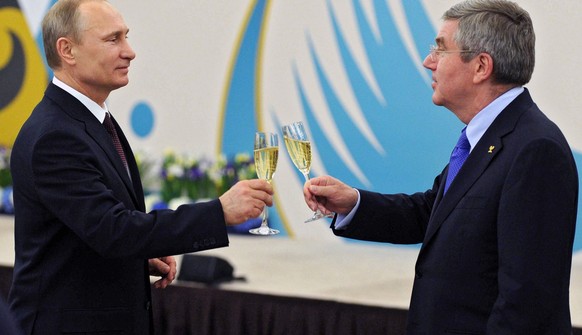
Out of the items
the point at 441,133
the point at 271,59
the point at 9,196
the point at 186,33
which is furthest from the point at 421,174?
the point at 9,196

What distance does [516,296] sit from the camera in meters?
1.95

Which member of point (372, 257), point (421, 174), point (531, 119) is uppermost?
point (531, 119)

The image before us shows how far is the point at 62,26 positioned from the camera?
2.49 meters

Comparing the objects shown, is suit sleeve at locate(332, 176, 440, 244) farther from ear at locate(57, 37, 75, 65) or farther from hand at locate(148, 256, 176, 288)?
ear at locate(57, 37, 75, 65)

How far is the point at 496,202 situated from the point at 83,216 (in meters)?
1.02

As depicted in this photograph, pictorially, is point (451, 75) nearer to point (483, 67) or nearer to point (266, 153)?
point (483, 67)

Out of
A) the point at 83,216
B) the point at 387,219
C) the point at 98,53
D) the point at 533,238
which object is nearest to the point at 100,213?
the point at 83,216

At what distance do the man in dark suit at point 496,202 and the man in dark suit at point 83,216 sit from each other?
1.73 feet

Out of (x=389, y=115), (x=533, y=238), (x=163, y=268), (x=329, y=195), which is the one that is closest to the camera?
(x=533, y=238)

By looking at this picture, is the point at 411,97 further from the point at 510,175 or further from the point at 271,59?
the point at 510,175

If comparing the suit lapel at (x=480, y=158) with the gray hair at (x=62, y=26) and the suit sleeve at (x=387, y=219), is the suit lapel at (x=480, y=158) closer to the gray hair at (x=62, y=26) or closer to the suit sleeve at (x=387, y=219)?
the suit sleeve at (x=387, y=219)

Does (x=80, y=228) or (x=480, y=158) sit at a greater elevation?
(x=480, y=158)

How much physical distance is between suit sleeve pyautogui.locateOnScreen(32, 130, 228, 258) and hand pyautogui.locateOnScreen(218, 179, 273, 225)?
0.03 m

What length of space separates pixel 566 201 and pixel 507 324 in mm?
304
